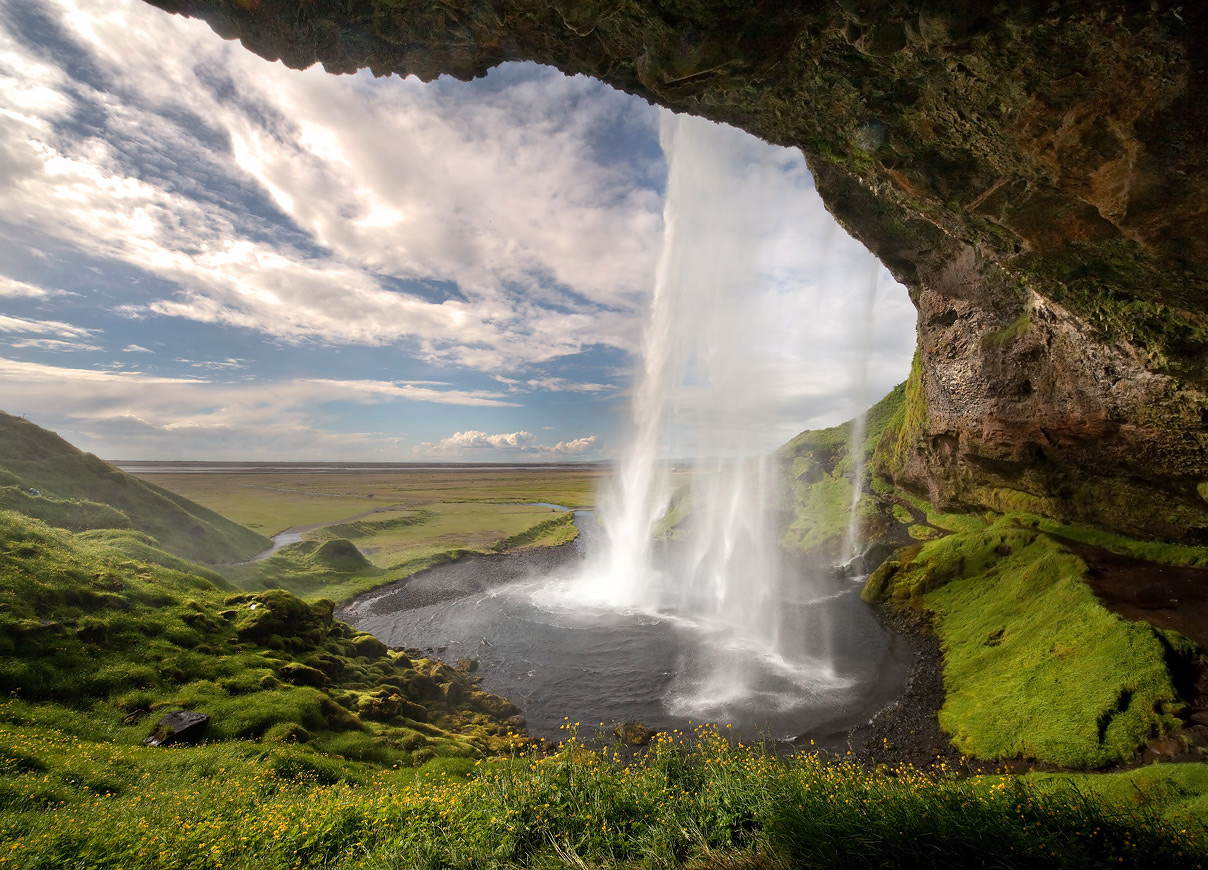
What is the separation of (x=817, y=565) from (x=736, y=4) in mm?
41479

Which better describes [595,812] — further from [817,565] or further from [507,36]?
[817,565]

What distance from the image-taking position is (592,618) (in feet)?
104

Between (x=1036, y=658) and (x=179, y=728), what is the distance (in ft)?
96.1

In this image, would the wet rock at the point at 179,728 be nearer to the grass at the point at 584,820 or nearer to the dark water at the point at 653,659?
the grass at the point at 584,820

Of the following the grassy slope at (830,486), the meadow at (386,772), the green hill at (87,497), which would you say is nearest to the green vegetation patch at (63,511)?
the green hill at (87,497)

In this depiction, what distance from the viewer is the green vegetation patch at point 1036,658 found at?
43.8 ft

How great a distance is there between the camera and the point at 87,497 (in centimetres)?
3672

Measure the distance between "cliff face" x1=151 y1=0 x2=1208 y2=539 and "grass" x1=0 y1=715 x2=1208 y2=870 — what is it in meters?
10.0

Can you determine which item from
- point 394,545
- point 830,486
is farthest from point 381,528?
point 830,486

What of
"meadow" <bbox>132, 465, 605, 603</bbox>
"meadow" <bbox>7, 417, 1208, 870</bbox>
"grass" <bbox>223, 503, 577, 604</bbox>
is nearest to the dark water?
"meadow" <bbox>7, 417, 1208, 870</bbox>

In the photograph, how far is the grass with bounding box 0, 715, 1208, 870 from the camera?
5730 millimetres

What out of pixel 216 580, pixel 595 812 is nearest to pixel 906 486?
pixel 595 812

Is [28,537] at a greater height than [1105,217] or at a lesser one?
lesser

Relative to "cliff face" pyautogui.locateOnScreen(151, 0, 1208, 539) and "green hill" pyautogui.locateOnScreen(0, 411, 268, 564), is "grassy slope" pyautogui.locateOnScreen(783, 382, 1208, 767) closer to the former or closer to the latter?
"cliff face" pyautogui.locateOnScreen(151, 0, 1208, 539)
